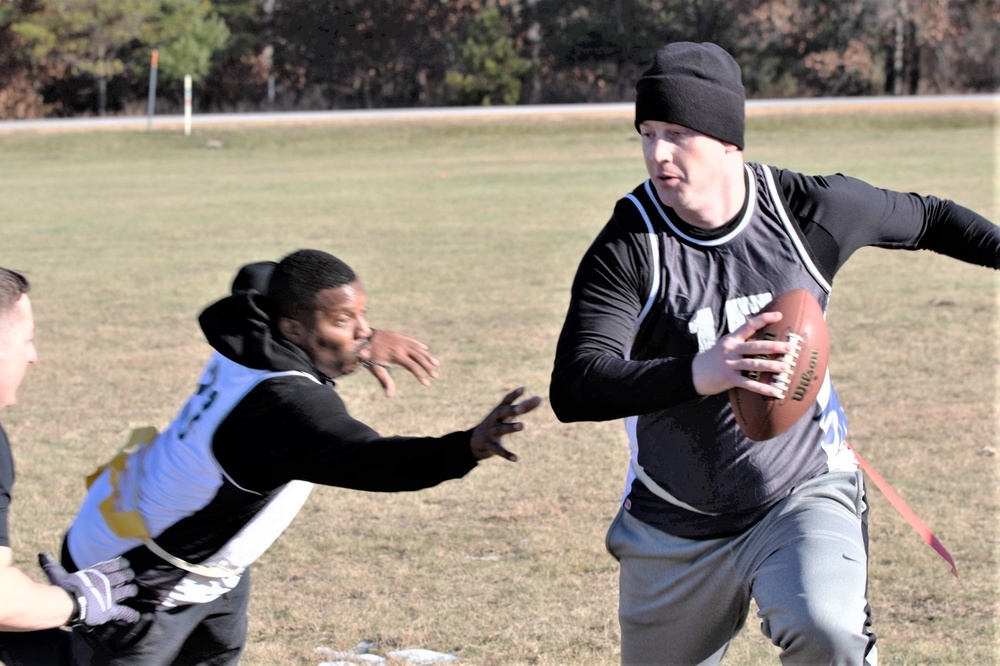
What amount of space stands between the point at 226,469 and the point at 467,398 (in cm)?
554

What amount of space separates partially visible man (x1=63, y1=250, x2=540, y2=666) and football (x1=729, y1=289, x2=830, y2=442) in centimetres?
88

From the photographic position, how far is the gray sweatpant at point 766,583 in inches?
122

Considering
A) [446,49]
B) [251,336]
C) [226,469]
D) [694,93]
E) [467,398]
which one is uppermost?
[694,93]

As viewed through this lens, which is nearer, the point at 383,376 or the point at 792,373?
the point at 792,373

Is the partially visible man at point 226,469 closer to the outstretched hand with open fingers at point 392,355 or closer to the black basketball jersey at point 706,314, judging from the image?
the outstretched hand with open fingers at point 392,355

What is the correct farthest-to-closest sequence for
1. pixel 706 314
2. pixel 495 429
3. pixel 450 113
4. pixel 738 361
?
pixel 450 113 < pixel 706 314 < pixel 495 429 < pixel 738 361

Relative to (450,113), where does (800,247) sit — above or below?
above

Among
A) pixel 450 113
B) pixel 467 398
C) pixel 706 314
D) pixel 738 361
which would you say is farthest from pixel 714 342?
pixel 450 113

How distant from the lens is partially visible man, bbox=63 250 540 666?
131 inches

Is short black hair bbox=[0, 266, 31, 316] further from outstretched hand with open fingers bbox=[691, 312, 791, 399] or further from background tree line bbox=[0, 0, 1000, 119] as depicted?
background tree line bbox=[0, 0, 1000, 119]

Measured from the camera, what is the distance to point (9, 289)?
134 inches

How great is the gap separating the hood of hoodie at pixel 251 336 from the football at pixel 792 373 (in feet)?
3.83

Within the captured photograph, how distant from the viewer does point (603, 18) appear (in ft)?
171

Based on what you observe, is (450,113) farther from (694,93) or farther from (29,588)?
(29,588)
